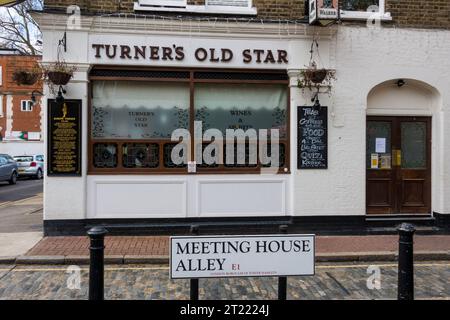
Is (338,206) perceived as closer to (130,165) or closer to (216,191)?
(216,191)

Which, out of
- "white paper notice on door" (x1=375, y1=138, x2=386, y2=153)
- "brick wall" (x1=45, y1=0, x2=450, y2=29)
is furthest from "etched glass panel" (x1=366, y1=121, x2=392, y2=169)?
"brick wall" (x1=45, y1=0, x2=450, y2=29)

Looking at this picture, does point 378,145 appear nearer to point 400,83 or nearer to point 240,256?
point 400,83

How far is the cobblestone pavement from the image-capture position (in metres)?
5.61

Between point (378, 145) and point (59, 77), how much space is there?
668 cm

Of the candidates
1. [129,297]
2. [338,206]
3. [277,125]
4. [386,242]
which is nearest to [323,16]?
[277,125]

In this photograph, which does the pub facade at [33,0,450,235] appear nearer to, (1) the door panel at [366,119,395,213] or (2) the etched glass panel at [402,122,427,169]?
(1) the door panel at [366,119,395,213]

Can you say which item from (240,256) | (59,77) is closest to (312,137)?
(59,77)

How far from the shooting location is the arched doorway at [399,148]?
31.6 ft

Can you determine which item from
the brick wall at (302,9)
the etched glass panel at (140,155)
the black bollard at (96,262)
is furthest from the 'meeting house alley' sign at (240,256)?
the brick wall at (302,9)

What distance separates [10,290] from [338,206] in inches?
246

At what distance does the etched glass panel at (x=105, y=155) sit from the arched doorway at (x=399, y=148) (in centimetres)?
538

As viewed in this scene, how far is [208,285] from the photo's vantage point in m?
6.05

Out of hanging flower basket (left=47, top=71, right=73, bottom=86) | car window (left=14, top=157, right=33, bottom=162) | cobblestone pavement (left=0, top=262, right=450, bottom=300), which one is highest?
hanging flower basket (left=47, top=71, right=73, bottom=86)

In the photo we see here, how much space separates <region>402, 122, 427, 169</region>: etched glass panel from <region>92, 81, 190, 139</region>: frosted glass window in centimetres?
479
